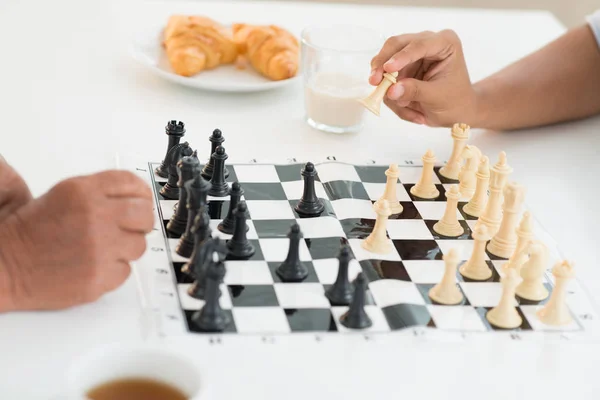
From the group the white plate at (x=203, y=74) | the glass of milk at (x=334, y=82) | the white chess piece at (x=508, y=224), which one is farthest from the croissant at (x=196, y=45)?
the white chess piece at (x=508, y=224)

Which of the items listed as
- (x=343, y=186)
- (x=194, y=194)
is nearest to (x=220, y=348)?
(x=194, y=194)

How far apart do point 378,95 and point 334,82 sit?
206 millimetres

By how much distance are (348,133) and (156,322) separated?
0.72 m

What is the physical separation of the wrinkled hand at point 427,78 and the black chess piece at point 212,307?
57 cm

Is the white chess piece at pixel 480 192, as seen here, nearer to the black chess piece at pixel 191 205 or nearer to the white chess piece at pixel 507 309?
the white chess piece at pixel 507 309

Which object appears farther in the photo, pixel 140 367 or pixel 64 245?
pixel 64 245

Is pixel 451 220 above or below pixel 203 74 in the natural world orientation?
below

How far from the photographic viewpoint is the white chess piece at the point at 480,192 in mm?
1381

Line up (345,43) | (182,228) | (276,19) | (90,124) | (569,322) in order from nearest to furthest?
(569,322)
(182,228)
(90,124)
(345,43)
(276,19)

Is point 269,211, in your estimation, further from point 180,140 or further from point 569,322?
point 569,322

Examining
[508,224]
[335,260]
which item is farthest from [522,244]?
[335,260]

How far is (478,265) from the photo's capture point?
1203 millimetres

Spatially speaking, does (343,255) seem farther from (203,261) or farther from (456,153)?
(456,153)

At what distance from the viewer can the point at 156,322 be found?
1031 millimetres
